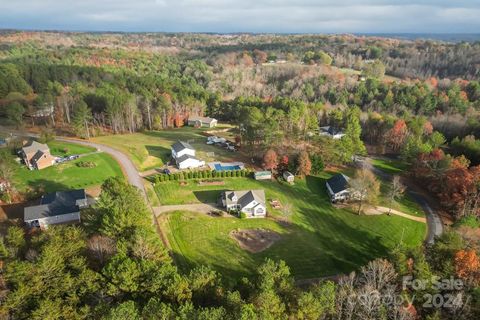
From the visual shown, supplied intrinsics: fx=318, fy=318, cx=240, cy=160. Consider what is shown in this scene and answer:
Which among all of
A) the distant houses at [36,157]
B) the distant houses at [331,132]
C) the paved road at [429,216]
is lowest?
the paved road at [429,216]

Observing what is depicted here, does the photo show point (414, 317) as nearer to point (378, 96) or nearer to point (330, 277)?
point (330, 277)

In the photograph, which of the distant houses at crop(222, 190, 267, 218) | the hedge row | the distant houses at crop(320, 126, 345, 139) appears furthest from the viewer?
the distant houses at crop(320, 126, 345, 139)

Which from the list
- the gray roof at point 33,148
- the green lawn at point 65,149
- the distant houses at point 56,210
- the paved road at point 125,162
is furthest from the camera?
the green lawn at point 65,149

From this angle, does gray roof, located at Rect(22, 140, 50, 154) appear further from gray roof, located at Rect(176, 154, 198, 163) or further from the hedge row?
gray roof, located at Rect(176, 154, 198, 163)

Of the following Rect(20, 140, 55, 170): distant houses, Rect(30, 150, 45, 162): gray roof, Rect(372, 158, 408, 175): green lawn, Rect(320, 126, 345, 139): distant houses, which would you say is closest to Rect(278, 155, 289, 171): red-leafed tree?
Rect(372, 158, 408, 175): green lawn

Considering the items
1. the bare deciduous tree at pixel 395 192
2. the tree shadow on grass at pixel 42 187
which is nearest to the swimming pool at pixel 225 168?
the tree shadow on grass at pixel 42 187

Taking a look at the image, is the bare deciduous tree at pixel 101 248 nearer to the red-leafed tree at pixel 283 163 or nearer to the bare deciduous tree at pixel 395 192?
the red-leafed tree at pixel 283 163
